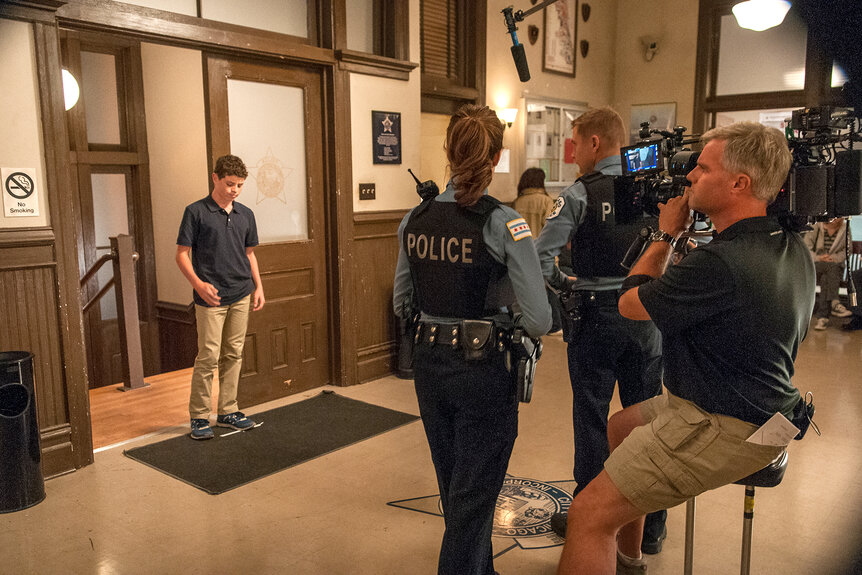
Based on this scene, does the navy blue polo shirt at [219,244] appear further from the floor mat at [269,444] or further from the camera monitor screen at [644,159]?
the camera monitor screen at [644,159]

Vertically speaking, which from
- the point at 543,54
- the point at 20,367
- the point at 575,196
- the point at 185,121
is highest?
the point at 543,54

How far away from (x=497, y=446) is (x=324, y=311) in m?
3.08

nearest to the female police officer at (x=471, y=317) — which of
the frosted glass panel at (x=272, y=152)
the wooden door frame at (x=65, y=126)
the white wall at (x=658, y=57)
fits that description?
the wooden door frame at (x=65, y=126)

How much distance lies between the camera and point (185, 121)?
19.0 feet

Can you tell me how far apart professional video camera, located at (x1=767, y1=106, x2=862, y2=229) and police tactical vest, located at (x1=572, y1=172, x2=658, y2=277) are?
734 mm

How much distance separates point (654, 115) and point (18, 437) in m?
7.34

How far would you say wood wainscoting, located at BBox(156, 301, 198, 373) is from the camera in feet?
20.4

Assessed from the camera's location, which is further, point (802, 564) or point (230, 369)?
point (230, 369)

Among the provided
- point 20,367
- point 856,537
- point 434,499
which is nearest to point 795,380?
point 856,537

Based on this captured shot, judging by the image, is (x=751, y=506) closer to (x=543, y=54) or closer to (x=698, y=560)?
(x=698, y=560)

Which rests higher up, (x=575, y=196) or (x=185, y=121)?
(x=185, y=121)

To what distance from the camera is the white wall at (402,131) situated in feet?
16.2

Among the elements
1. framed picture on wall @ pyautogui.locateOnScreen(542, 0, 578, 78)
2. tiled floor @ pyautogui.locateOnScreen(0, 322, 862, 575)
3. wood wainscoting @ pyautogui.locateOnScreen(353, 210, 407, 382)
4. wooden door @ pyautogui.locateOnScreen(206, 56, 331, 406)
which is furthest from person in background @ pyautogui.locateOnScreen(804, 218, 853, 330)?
wooden door @ pyautogui.locateOnScreen(206, 56, 331, 406)

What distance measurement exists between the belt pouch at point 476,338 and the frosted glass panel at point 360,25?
349 cm
